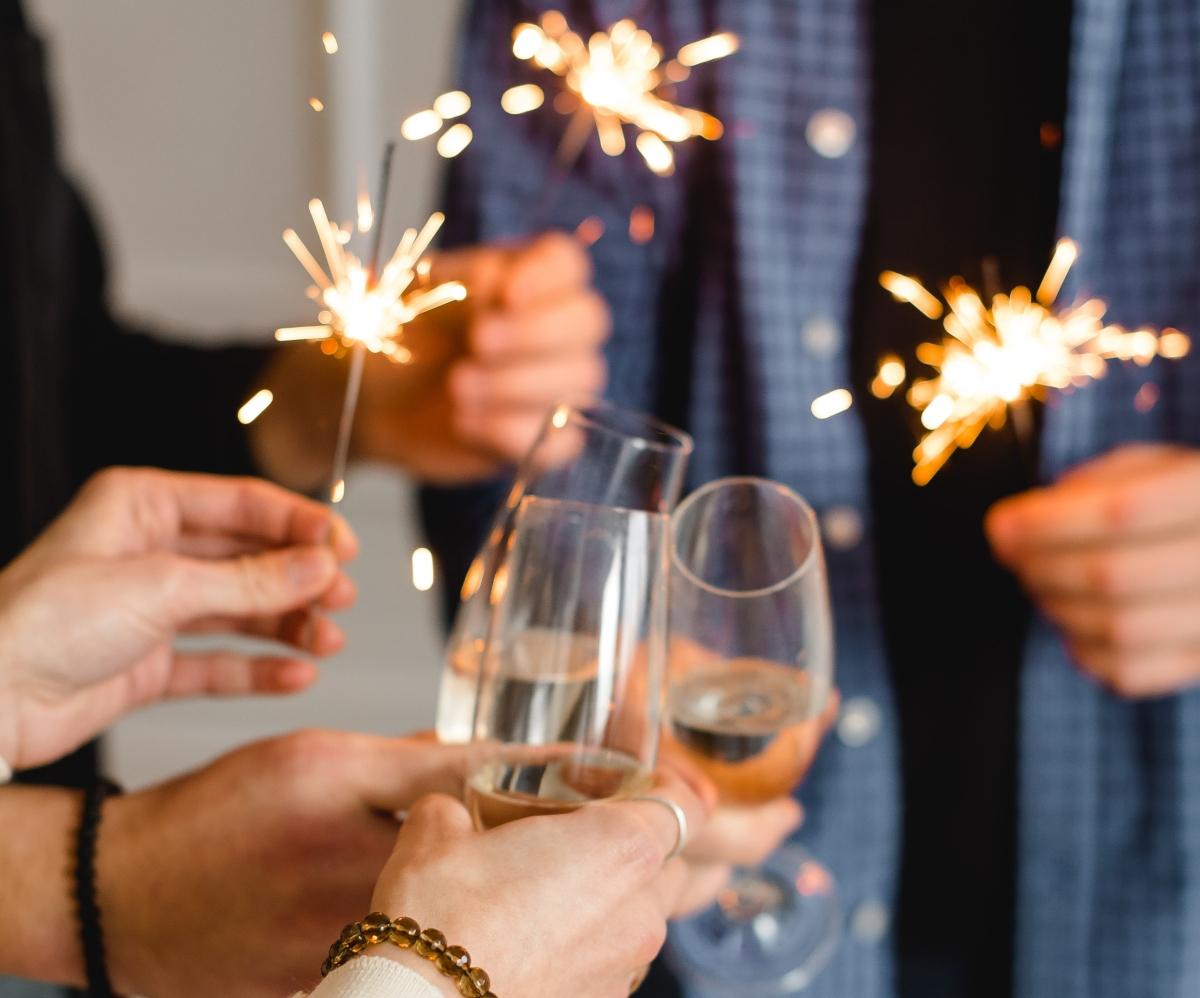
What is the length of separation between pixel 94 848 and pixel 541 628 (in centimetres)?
36

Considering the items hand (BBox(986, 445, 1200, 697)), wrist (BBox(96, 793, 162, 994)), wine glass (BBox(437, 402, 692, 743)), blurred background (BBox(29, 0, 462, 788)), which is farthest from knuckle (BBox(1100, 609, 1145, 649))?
blurred background (BBox(29, 0, 462, 788))

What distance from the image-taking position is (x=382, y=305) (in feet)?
3.01

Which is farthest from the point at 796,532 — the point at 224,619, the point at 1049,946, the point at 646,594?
the point at 1049,946

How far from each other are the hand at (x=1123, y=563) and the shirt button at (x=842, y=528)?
0.19 m

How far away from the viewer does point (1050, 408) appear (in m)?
1.21

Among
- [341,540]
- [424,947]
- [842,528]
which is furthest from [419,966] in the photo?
[842,528]

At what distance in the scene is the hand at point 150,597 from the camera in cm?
87

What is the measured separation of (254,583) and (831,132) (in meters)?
0.78

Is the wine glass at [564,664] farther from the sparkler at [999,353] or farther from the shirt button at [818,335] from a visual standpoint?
the shirt button at [818,335]

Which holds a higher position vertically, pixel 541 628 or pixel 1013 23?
pixel 1013 23

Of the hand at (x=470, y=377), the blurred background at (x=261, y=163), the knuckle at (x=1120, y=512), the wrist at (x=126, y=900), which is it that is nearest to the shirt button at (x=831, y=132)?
the hand at (x=470, y=377)

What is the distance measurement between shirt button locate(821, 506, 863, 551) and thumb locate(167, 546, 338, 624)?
1.83 feet

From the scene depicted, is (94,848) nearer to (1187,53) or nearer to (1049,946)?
(1049,946)

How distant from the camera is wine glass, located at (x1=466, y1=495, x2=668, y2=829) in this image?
28.7 inches
